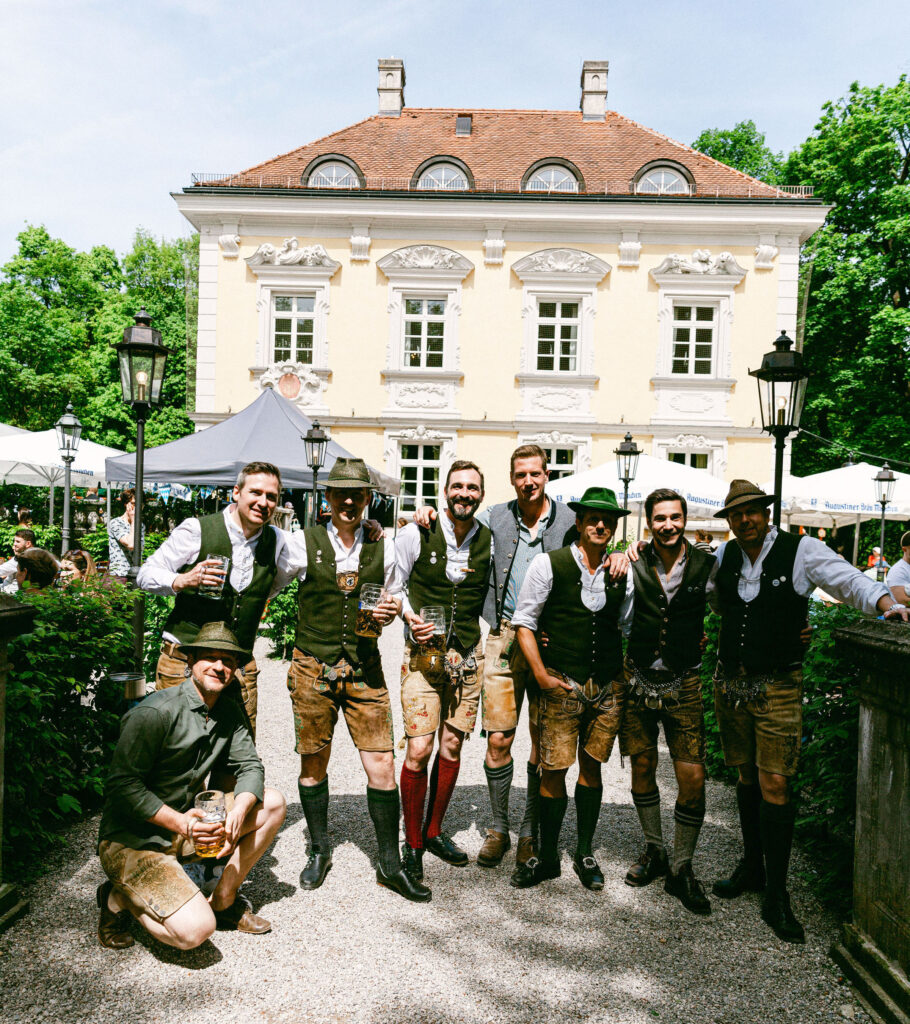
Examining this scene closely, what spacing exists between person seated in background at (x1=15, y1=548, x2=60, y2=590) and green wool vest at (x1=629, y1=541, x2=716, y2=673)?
432cm

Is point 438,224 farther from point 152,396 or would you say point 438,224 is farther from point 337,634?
point 337,634

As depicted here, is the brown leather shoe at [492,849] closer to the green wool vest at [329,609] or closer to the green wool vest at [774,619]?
the green wool vest at [329,609]

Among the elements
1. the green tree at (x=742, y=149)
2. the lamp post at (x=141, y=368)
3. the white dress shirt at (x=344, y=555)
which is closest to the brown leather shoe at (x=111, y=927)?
the white dress shirt at (x=344, y=555)

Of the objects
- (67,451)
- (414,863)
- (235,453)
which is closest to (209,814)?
(414,863)

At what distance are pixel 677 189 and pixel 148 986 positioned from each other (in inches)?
793

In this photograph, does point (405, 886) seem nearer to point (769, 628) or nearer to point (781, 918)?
point (781, 918)

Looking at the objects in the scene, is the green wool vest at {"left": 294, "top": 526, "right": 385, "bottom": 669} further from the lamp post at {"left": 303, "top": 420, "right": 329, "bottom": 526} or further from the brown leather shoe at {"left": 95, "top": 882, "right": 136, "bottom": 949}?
the lamp post at {"left": 303, "top": 420, "right": 329, "bottom": 526}

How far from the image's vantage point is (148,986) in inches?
116

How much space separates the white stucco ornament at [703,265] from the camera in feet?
60.8

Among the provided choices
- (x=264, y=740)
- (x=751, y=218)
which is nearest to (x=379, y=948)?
(x=264, y=740)

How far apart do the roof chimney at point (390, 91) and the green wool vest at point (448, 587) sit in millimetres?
21731

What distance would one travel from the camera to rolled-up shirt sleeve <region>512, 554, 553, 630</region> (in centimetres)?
388

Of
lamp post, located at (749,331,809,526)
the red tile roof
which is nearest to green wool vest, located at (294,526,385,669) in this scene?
lamp post, located at (749,331,809,526)

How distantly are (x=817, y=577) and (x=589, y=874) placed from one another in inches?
72.7
